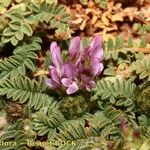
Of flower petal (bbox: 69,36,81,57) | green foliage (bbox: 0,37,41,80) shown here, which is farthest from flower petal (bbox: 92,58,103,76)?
green foliage (bbox: 0,37,41,80)

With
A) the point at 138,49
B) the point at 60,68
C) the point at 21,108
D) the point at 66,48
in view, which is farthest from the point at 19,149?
the point at 138,49

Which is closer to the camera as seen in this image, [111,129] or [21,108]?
[111,129]

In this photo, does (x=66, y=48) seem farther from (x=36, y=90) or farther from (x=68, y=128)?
(x=68, y=128)

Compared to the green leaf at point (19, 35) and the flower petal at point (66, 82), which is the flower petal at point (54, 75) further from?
the green leaf at point (19, 35)

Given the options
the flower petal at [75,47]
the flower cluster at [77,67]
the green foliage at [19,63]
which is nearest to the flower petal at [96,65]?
the flower cluster at [77,67]

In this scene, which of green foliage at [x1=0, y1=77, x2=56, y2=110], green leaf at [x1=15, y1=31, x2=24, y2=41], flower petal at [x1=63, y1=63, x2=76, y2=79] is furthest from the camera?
green leaf at [x1=15, y1=31, x2=24, y2=41]

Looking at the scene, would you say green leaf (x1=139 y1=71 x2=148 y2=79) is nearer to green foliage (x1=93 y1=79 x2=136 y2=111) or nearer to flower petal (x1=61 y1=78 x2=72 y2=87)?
green foliage (x1=93 y1=79 x2=136 y2=111)

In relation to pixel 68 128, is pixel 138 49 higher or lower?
higher

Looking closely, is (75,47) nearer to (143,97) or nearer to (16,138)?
(143,97)

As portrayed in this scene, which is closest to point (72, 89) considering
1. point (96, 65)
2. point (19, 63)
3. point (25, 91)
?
point (96, 65)
